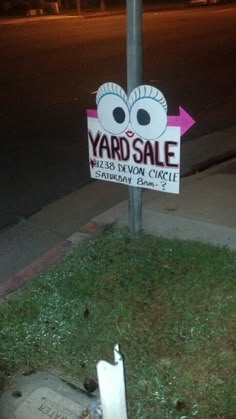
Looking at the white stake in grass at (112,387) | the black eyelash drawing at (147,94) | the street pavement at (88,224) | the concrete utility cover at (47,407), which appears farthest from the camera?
the black eyelash drawing at (147,94)

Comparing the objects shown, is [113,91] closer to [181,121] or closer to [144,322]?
[181,121]

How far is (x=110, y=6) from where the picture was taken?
117 feet

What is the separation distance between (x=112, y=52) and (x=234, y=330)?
43.9 feet

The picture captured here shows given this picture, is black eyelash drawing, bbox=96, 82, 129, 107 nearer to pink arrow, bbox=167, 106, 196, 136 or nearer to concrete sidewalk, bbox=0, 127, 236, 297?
pink arrow, bbox=167, 106, 196, 136

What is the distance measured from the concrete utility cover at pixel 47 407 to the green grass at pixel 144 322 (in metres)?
0.18

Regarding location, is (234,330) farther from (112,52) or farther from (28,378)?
(112,52)

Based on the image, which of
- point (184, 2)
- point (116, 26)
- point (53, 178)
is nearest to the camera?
point (53, 178)

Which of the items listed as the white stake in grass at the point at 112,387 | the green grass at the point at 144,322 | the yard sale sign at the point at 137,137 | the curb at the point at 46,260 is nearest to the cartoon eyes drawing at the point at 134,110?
the yard sale sign at the point at 137,137

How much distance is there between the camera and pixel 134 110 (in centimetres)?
413

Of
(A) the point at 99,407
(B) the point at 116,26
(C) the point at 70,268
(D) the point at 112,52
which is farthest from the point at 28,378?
(B) the point at 116,26

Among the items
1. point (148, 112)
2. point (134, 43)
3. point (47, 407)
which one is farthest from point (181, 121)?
point (47, 407)

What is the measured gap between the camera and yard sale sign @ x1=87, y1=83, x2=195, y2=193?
4.04 meters

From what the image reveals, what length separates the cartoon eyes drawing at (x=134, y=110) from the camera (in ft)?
13.2

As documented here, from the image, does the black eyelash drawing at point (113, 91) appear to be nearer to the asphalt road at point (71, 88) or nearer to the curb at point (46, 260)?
the curb at point (46, 260)
